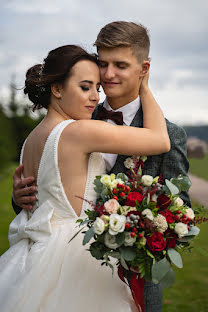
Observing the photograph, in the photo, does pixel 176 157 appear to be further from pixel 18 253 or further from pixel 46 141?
pixel 18 253

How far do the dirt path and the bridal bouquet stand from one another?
9.29 metres

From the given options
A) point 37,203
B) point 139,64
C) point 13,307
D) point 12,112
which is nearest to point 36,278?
point 13,307

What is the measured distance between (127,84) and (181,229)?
4.11ft

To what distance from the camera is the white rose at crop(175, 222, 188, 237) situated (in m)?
2.43

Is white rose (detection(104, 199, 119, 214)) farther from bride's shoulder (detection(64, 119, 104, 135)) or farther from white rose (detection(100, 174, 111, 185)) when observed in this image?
bride's shoulder (detection(64, 119, 104, 135))

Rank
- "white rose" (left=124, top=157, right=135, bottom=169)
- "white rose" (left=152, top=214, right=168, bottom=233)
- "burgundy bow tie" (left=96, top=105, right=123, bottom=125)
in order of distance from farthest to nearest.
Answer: "burgundy bow tie" (left=96, top=105, right=123, bottom=125) < "white rose" (left=124, top=157, right=135, bottom=169) < "white rose" (left=152, top=214, right=168, bottom=233)

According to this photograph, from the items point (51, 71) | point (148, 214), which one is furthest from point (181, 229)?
point (51, 71)

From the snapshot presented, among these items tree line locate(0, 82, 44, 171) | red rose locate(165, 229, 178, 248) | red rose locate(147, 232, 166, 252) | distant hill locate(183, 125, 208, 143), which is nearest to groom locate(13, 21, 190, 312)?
red rose locate(165, 229, 178, 248)

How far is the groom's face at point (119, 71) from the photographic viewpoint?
3.08 meters

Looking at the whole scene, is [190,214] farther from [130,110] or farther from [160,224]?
[130,110]

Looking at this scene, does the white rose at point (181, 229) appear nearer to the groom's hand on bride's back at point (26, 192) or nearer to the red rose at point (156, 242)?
the red rose at point (156, 242)

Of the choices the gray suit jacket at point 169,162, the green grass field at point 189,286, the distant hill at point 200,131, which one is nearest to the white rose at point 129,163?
the gray suit jacket at point 169,162

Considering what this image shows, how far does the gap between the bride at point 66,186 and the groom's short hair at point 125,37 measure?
0.55 ft

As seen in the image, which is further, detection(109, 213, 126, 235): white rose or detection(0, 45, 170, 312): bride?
detection(0, 45, 170, 312): bride
